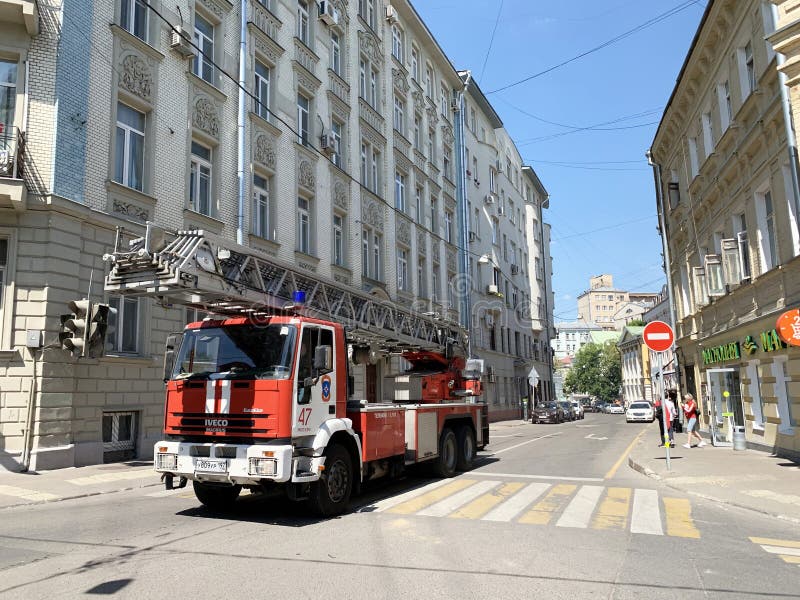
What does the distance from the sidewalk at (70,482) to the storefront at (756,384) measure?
12.4 metres

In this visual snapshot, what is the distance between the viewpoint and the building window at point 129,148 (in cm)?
1462

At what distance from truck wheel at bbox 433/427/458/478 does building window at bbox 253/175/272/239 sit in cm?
956

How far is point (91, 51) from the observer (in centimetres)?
1366

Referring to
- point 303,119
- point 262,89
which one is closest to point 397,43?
point 303,119

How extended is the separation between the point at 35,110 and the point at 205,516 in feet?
31.9

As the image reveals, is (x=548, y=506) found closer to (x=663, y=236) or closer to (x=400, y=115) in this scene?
(x=663, y=236)

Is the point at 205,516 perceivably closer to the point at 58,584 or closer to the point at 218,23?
the point at 58,584

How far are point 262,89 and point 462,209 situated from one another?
20.0 metres

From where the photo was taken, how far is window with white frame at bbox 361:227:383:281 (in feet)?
83.6

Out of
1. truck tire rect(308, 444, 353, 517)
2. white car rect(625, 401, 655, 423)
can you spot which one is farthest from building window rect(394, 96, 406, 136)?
white car rect(625, 401, 655, 423)

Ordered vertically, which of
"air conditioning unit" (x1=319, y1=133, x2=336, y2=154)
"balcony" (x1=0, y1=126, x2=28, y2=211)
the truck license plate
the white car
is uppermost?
"air conditioning unit" (x1=319, y1=133, x2=336, y2=154)

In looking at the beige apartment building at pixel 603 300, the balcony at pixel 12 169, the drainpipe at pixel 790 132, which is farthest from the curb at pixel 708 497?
the beige apartment building at pixel 603 300

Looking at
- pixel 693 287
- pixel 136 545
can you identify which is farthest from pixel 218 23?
pixel 693 287

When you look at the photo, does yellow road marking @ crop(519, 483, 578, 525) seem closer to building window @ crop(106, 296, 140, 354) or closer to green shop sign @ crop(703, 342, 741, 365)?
green shop sign @ crop(703, 342, 741, 365)
